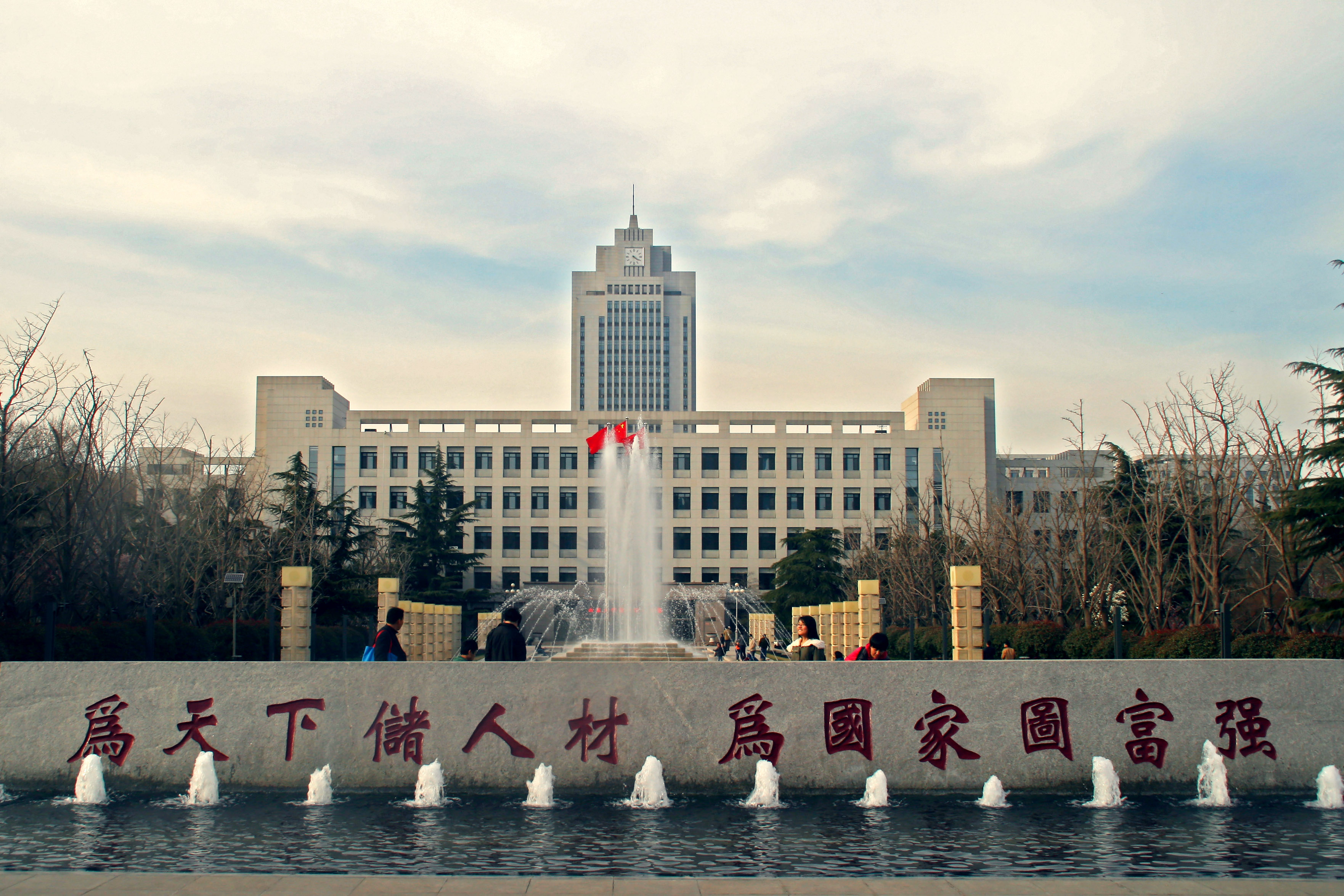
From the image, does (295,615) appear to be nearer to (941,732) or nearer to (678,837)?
(941,732)

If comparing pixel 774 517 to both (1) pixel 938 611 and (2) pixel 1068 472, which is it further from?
(1) pixel 938 611

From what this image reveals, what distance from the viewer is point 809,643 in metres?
12.2

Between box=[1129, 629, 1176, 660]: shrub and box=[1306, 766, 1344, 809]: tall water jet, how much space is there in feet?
31.4

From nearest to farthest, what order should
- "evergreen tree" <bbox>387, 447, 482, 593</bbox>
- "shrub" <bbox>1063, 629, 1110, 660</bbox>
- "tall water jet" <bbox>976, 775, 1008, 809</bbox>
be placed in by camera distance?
1. "tall water jet" <bbox>976, 775, 1008, 809</bbox>
2. "shrub" <bbox>1063, 629, 1110, 660</bbox>
3. "evergreen tree" <bbox>387, 447, 482, 593</bbox>

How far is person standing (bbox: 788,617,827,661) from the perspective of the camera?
11867 mm

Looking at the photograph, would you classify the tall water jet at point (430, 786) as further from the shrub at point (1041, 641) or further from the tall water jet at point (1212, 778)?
the shrub at point (1041, 641)

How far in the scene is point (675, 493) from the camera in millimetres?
69500

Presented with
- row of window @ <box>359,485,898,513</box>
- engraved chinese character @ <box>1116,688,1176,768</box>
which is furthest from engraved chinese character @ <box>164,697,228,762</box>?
row of window @ <box>359,485,898,513</box>

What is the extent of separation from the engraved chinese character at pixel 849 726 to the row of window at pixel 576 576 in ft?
194

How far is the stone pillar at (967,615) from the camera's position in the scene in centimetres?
1847

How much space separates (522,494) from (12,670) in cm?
5953

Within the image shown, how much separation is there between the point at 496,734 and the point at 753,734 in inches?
88.9

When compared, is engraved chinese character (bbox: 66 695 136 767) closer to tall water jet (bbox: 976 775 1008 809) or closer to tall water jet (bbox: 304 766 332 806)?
tall water jet (bbox: 304 766 332 806)

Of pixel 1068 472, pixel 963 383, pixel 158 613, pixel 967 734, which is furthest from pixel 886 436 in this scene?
pixel 967 734
